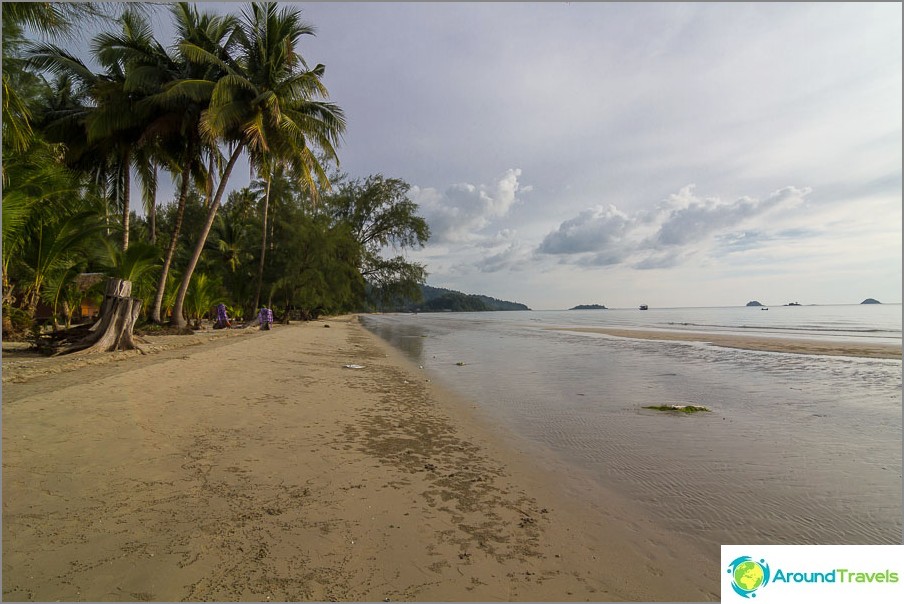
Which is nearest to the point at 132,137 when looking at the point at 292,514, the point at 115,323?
→ the point at 115,323

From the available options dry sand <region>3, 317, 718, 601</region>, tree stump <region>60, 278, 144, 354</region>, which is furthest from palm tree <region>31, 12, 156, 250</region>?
dry sand <region>3, 317, 718, 601</region>

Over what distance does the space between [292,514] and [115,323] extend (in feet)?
32.6

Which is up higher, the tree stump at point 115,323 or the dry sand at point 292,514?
the tree stump at point 115,323

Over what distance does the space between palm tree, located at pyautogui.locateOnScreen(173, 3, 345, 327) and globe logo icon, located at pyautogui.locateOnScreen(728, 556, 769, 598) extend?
17507 mm

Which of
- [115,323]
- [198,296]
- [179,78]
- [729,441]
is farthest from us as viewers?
[198,296]

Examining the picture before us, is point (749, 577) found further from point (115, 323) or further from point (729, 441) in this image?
point (115, 323)

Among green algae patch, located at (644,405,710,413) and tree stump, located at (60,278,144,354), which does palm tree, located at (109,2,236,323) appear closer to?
tree stump, located at (60,278,144,354)

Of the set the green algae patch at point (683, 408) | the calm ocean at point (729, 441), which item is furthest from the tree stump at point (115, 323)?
the green algae patch at point (683, 408)

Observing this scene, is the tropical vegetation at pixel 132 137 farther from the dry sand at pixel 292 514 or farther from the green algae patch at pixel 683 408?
the green algae patch at pixel 683 408

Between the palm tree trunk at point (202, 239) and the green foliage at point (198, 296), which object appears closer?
the palm tree trunk at point (202, 239)

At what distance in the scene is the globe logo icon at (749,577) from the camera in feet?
7.88

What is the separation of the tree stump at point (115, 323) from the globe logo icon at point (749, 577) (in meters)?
12.0

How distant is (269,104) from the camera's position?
16.2 m

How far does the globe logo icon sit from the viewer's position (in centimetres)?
240
